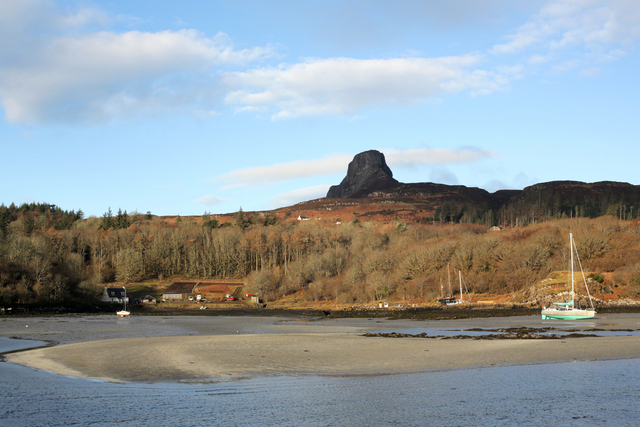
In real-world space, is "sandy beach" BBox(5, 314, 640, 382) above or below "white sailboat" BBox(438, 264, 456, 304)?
above

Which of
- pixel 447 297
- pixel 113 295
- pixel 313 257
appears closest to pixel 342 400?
pixel 447 297

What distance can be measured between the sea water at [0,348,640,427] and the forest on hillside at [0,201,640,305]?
7134 cm

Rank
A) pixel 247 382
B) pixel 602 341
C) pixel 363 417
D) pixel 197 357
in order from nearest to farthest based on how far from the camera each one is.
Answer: pixel 363 417, pixel 247 382, pixel 197 357, pixel 602 341

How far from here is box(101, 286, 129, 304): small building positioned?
121606 mm

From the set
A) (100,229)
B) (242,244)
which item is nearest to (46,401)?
(242,244)

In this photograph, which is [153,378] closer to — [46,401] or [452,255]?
[46,401]

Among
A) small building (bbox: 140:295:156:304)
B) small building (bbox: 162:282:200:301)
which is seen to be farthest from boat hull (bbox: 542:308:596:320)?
small building (bbox: 140:295:156:304)

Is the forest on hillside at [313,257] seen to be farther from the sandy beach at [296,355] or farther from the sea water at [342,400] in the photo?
the sea water at [342,400]

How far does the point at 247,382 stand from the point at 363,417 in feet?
21.4

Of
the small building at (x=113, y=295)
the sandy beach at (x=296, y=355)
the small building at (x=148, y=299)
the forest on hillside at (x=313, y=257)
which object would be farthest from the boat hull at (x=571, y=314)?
the small building at (x=113, y=295)

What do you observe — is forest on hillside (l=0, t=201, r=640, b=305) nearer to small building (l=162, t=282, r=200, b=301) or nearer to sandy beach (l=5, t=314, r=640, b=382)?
small building (l=162, t=282, r=200, b=301)

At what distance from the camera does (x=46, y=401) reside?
562 inches

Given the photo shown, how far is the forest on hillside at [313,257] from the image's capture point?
303 ft

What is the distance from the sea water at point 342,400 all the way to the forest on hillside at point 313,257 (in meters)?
71.3
